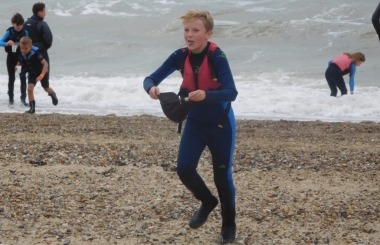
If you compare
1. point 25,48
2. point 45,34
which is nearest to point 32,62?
point 25,48

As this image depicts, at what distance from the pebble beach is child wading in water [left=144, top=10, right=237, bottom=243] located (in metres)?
0.42

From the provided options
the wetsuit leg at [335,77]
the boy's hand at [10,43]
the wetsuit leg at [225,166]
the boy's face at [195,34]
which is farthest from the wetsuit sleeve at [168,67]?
the wetsuit leg at [335,77]

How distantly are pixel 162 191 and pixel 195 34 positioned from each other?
212cm

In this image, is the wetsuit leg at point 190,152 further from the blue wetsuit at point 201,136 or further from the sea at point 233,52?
the sea at point 233,52

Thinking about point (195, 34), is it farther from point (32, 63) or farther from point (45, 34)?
point (45, 34)

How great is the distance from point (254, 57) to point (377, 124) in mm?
10084

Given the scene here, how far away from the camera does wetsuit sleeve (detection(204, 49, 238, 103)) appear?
176 inches

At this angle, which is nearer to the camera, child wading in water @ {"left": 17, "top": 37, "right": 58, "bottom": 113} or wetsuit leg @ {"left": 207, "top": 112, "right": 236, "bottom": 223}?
wetsuit leg @ {"left": 207, "top": 112, "right": 236, "bottom": 223}

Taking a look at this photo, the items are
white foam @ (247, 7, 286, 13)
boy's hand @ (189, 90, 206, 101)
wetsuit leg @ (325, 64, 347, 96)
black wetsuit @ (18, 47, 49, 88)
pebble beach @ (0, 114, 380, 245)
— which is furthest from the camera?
white foam @ (247, 7, 286, 13)

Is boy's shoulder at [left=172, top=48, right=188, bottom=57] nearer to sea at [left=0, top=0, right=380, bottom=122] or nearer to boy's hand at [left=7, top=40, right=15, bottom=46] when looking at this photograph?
boy's hand at [left=7, top=40, right=15, bottom=46]

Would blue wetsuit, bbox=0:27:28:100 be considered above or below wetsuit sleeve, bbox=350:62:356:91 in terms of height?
above

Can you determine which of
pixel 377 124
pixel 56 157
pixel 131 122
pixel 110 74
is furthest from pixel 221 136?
pixel 110 74

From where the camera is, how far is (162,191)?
20.5ft

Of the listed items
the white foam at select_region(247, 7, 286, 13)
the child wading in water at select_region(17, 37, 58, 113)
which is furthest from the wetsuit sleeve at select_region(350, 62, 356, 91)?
the white foam at select_region(247, 7, 286, 13)
